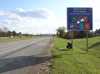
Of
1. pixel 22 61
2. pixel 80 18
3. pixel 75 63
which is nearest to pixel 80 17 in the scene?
pixel 80 18

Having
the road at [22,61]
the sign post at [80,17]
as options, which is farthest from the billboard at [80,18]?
the road at [22,61]

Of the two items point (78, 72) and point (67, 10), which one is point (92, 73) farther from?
point (67, 10)

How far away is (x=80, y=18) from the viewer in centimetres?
3288

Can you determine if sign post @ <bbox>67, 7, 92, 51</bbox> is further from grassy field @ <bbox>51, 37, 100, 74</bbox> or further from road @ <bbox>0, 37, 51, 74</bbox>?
grassy field @ <bbox>51, 37, 100, 74</bbox>

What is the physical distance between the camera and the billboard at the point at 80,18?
32750 mm

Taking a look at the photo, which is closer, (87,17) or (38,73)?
(38,73)

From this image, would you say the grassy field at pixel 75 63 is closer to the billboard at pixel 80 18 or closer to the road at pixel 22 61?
the road at pixel 22 61

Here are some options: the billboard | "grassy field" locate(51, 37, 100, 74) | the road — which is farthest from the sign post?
"grassy field" locate(51, 37, 100, 74)

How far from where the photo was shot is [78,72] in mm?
14375

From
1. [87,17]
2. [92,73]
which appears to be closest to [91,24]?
[87,17]

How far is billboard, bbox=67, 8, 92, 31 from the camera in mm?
32750

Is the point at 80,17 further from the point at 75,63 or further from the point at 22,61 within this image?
the point at 75,63

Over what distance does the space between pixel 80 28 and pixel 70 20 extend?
140cm

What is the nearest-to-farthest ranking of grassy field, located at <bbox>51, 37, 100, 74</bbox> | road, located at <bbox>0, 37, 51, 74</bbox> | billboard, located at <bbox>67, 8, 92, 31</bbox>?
grassy field, located at <bbox>51, 37, 100, 74</bbox>
road, located at <bbox>0, 37, 51, 74</bbox>
billboard, located at <bbox>67, 8, 92, 31</bbox>
